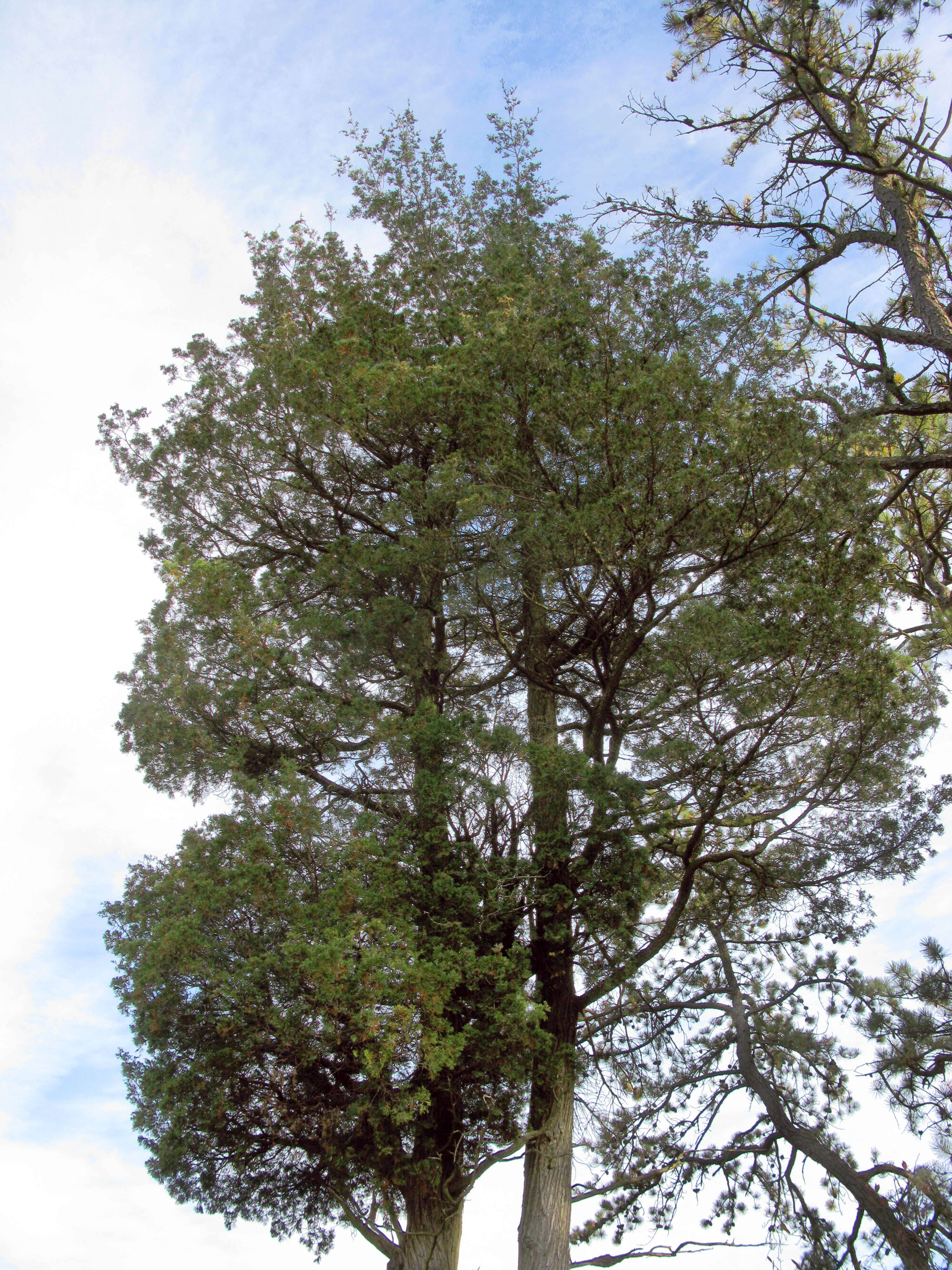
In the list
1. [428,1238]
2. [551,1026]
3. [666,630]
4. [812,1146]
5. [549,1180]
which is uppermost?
[666,630]

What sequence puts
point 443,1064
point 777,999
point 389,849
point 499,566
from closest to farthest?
point 443,1064 < point 389,849 < point 499,566 < point 777,999

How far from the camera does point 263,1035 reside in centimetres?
619

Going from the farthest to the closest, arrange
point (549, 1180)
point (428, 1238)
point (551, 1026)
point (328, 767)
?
point (328, 767) < point (551, 1026) < point (549, 1180) < point (428, 1238)

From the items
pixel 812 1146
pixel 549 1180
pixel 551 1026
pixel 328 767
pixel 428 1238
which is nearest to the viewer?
pixel 428 1238

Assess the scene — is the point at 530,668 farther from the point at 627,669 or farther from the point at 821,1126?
the point at 821,1126

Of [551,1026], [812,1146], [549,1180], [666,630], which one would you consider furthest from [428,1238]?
[666,630]

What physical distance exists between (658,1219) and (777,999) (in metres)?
2.22

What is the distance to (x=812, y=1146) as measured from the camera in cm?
789

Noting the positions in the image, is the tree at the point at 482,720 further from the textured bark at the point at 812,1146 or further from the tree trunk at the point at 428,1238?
the textured bark at the point at 812,1146

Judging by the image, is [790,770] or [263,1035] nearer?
[263,1035]

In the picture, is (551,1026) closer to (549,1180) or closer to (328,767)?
(549,1180)

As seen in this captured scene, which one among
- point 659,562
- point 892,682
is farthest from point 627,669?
point 892,682

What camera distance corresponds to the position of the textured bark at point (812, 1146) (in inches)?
272

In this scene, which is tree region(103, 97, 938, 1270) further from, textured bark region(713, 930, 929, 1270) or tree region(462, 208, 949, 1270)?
textured bark region(713, 930, 929, 1270)
